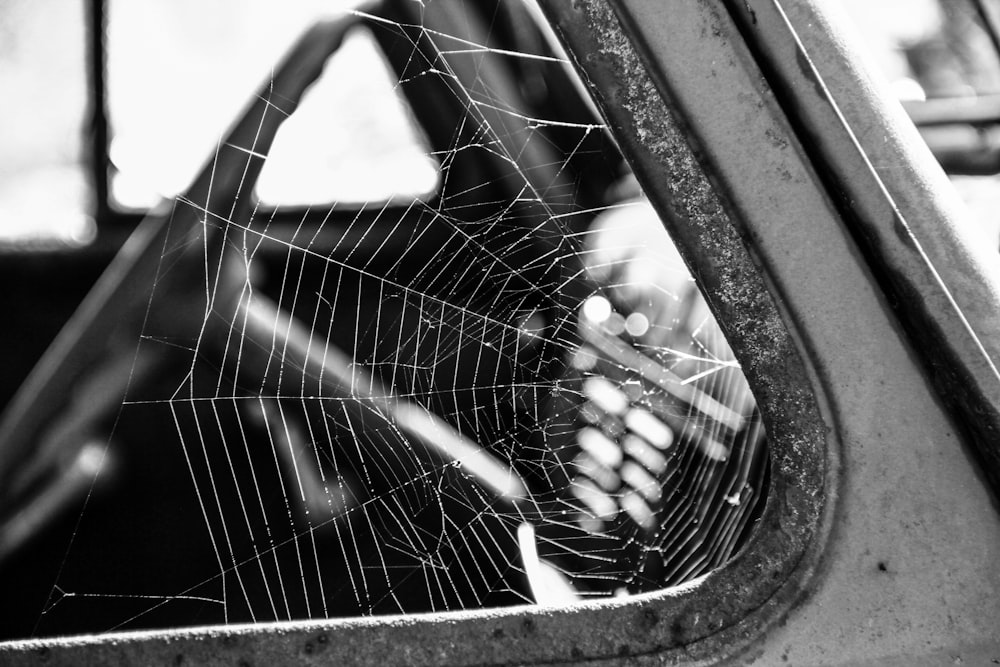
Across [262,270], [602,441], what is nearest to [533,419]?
[602,441]

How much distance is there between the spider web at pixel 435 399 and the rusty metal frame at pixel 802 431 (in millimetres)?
1058

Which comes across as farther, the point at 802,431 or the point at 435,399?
the point at 435,399

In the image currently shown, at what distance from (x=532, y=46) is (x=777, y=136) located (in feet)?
4.49

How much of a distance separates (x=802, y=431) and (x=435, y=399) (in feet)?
4.50

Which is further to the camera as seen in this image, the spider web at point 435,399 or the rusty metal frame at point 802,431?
the spider web at point 435,399

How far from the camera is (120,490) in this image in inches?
74.4

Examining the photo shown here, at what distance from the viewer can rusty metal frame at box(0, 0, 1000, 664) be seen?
58 centimetres

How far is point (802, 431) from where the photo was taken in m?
0.60

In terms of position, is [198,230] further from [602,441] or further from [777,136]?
[777,136]

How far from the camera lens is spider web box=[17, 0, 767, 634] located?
68.6 inches

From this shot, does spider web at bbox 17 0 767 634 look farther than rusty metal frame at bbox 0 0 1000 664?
Yes

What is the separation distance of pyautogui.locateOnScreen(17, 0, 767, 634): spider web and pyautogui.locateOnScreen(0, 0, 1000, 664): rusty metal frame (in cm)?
106

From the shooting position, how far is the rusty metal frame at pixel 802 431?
58cm

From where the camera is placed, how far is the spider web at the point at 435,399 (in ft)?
5.71
